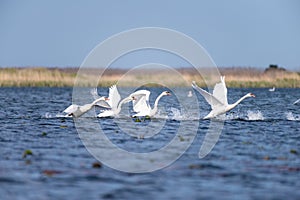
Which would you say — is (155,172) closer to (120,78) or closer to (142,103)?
(142,103)

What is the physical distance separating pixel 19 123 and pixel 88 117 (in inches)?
143

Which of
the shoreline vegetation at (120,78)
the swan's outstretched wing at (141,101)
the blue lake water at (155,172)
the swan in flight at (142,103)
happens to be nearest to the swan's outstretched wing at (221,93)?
the blue lake water at (155,172)

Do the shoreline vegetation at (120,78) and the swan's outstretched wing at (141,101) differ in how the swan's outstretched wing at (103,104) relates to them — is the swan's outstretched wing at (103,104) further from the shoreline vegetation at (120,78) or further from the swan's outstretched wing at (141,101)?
the shoreline vegetation at (120,78)

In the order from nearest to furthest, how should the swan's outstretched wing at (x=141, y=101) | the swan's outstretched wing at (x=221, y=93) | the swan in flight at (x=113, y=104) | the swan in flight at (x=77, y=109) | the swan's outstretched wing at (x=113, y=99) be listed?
the swan's outstretched wing at (x=221, y=93) → the swan in flight at (x=77, y=109) → the swan in flight at (x=113, y=104) → the swan's outstretched wing at (x=113, y=99) → the swan's outstretched wing at (x=141, y=101)

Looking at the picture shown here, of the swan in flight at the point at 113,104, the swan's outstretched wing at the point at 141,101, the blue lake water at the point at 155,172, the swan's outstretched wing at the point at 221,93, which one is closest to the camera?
the blue lake water at the point at 155,172

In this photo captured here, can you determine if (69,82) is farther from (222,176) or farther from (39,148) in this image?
(222,176)

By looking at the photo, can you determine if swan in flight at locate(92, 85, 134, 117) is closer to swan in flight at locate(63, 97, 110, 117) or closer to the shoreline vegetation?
swan in flight at locate(63, 97, 110, 117)

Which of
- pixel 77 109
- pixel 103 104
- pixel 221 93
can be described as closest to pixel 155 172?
pixel 221 93

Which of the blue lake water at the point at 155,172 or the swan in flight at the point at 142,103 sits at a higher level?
the swan in flight at the point at 142,103

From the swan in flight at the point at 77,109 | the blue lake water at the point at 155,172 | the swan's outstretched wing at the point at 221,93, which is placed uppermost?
the swan's outstretched wing at the point at 221,93

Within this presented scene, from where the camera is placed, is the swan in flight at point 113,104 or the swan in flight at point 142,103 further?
the swan in flight at point 142,103

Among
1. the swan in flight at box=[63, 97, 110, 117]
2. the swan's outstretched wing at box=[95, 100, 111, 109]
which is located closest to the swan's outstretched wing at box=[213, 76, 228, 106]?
the swan in flight at box=[63, 97, 110, 117]

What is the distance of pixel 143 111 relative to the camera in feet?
104

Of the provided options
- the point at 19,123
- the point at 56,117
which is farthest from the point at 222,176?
the point at 56,117
